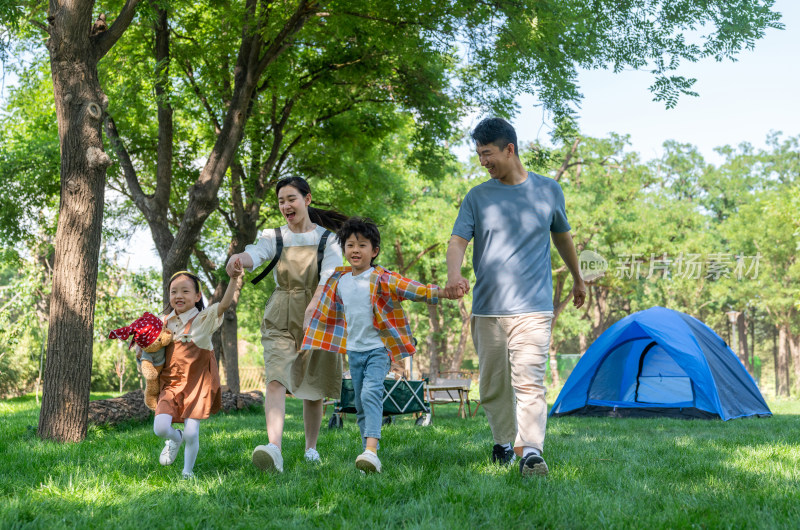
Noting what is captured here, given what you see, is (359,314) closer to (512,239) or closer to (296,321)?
(296,321)

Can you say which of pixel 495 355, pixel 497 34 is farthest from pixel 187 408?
pixel 497 34

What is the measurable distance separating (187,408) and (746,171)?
44.9m

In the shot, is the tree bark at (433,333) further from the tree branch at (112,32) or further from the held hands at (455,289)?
the held hands at (455,289)

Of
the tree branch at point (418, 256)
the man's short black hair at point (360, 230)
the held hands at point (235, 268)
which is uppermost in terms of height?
the tree branch at point (418, 256)

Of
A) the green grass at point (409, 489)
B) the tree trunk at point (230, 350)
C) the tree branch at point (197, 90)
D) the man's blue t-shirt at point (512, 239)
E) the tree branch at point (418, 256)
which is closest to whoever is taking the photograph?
the green grass at point (409, 489)

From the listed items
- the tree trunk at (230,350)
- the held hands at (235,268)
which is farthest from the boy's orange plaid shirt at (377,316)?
the tree trunk at (230,350)

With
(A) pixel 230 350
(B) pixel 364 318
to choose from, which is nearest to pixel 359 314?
(B) pixel 364 318

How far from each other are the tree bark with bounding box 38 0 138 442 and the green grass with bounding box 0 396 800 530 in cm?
82

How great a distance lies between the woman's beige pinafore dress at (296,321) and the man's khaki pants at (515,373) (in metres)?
1.12

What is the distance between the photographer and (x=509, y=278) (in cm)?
438

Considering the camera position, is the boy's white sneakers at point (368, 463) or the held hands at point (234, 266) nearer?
the boy's white sneakers at point (368, 463)

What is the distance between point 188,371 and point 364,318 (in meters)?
1.20

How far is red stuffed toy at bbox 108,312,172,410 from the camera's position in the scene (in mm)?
4461

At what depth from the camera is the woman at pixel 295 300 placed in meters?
4.70
